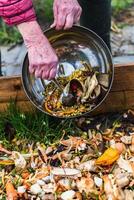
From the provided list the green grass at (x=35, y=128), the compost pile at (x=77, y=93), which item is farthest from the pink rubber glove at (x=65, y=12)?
the green grass at (x=35, y=128)

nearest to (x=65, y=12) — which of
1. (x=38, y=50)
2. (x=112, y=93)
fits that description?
(x=38, y=50)

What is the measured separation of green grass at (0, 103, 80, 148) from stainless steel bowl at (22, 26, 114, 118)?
11cm

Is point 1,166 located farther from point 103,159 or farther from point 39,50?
point 39,50

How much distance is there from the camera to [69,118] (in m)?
2.67

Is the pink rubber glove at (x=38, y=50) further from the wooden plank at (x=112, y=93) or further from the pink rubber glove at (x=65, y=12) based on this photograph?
the wooden plank at (x=112, y=93)

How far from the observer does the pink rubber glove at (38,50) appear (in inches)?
80.7

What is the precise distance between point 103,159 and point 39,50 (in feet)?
2.10

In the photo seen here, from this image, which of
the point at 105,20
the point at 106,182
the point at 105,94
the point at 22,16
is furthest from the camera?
the point at 105,20

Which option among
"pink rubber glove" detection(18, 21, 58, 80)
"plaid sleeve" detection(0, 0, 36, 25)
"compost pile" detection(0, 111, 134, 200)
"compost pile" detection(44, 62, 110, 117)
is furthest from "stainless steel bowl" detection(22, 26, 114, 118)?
"plaid sleeve" detection(0, 0, 36, 25)

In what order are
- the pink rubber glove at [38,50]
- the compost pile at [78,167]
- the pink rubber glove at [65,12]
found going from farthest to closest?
1. the compost pile at [78,167]
2. the pink rubber glove at [65,12]
3. the pink rubber glove at [38,50]

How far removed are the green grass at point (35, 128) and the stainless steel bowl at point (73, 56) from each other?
0.36ft

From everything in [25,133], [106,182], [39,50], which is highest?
[39,50]

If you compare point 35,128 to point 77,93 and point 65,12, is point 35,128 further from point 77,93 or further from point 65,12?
point 65,12

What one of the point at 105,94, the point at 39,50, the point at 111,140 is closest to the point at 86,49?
the point at 105,94
